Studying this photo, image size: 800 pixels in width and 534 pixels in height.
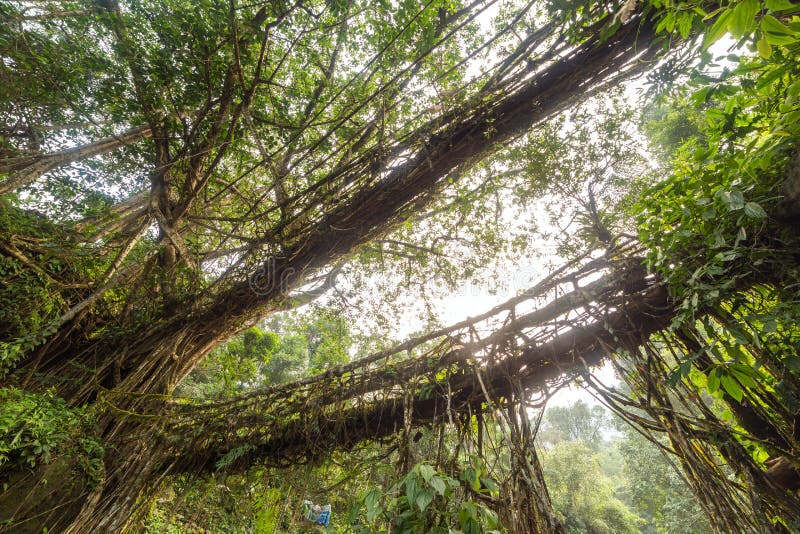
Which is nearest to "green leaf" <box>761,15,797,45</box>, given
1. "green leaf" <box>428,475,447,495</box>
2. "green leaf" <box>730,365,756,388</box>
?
"green leaf" <box>730,365,756,388</box>

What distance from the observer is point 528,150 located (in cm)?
355

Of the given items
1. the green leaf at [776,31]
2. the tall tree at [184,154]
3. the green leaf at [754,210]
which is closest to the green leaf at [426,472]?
the green leaf at [754,210]

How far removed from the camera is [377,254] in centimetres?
420

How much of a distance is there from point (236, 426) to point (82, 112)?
2.97 metres

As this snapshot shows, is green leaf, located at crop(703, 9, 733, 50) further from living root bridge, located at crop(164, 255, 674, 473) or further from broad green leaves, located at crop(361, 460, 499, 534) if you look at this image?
broad green leaves, located at crop(361, 460, 499, 534)

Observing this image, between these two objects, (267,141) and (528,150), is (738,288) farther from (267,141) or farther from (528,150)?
(267,141)

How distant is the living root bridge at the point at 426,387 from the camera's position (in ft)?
4.45

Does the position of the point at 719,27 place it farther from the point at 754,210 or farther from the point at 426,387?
the point at 426,387

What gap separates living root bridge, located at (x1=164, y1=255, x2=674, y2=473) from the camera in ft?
4.45

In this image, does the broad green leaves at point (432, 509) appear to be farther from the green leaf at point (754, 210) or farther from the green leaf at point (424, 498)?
the green leaf at point (754, 210)

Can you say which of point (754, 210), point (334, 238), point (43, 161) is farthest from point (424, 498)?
point (43, 161)

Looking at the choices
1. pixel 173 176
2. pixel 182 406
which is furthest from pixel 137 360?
pixel 173 176

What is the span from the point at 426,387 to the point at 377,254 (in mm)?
2703

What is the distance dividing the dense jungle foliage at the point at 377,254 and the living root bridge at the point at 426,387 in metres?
0.01
